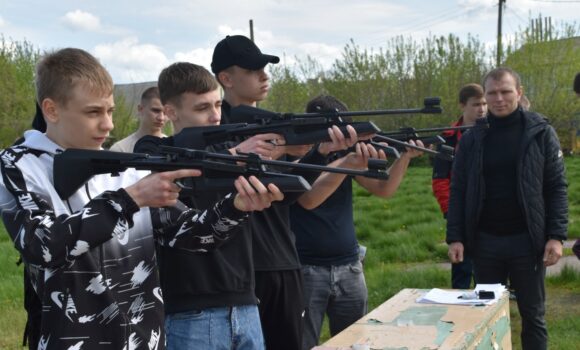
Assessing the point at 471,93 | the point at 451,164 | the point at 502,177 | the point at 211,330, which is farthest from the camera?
the point at 451,164

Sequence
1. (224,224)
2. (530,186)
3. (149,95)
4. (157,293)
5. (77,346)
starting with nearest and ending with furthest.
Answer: (77,346) < (157,293) < (224,224) < (530,186) < (149,95)

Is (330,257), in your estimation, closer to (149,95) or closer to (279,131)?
(279,131)

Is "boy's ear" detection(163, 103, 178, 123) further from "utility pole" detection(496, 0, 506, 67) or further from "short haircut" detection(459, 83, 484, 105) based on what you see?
"utility pole" detection(496, 0, 506, 67)

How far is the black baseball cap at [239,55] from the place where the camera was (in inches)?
132

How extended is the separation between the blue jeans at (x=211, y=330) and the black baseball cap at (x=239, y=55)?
1.25m

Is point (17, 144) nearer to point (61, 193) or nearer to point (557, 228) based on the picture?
point (61, 193)

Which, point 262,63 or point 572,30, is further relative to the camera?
point 572,30

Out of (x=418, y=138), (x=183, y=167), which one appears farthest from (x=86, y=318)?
(x=418, y=138)

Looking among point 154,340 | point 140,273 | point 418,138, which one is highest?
point 418,138

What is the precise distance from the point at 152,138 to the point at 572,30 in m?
28.0

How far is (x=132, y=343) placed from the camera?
2244mm

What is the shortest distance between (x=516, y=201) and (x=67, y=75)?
3.12 m

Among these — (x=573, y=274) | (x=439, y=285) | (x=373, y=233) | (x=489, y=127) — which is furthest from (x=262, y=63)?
(x=373, y=233)

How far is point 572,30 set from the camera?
27.5 meters
